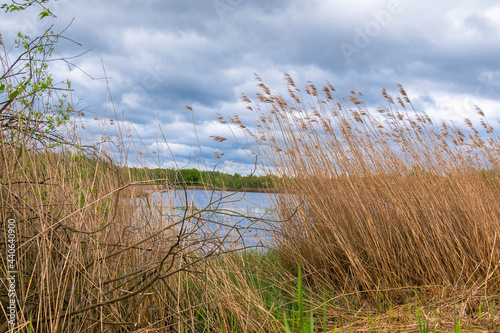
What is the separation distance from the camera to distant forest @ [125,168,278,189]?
2.60 m

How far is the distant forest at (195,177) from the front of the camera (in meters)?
2.60

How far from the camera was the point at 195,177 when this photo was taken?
10.1ft

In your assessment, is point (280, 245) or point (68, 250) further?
point (280, 245)

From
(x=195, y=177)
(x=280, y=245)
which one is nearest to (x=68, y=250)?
(x=195, y=177)

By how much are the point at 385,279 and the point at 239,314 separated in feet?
4.19

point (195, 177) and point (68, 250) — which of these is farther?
point (195, 177)

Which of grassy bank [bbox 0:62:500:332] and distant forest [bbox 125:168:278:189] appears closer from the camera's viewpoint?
grassy bank [bbox 0:62:500:332]

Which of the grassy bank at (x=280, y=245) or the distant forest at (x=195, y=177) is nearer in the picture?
the grassy bank at (x=280, y=245)

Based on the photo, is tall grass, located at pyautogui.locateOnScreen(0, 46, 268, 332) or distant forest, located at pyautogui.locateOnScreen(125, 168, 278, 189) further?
distant forest, located at pyautogui.locateOnScreen(125, 168, 278, 189)

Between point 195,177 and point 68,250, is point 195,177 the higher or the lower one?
the higher one

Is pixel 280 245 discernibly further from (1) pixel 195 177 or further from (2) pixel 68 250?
(2) pixel 68 250

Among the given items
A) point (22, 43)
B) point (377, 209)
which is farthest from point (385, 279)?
point (22, 43)

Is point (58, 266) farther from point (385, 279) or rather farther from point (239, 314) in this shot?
point (385, 279)

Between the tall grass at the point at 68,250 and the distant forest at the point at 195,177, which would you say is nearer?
the tall grass at the point at 68,250
